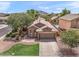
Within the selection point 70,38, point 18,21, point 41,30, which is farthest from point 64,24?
point 18,21

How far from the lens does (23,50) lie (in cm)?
276

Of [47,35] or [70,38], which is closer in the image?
[70,38]

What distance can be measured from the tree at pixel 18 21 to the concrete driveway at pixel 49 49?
0.39 m

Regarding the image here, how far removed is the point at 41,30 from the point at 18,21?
366mm

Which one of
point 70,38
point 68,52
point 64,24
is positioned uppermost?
point 64,24

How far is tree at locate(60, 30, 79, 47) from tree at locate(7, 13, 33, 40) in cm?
55

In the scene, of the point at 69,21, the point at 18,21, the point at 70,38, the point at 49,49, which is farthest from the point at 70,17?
the point at 18,21

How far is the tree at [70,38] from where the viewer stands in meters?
2.63

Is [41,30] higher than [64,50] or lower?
higher

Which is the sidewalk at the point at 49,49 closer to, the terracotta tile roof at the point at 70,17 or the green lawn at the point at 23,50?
the green lawn at the point at 23,50

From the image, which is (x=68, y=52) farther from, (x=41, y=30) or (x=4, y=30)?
(x=4, y=30)

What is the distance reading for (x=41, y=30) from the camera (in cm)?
277

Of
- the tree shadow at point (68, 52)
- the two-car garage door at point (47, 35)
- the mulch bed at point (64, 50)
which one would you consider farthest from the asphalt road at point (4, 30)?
the tree shadow at point (68, 52)

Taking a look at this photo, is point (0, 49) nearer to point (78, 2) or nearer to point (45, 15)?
point (45, 15)
